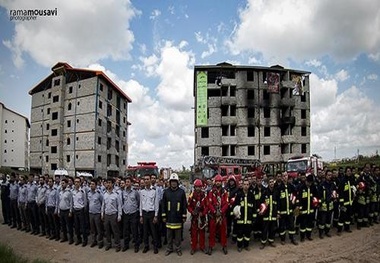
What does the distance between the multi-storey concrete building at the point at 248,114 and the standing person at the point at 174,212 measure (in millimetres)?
28865

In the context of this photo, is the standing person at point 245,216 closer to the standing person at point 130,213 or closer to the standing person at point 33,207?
the standing person at point 130,213

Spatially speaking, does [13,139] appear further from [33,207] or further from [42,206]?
[42,206]

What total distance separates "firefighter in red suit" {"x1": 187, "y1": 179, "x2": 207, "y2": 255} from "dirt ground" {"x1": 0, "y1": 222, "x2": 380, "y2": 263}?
340mm

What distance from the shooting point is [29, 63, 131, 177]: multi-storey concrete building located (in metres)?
37.8

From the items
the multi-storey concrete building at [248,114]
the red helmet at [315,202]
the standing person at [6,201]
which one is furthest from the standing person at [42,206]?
the multi-storey concrete building at [248,114]

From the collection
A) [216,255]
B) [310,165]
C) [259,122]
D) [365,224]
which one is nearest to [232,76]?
[259,122]

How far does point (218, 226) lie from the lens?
10070mm

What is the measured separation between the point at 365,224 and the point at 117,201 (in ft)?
29.9

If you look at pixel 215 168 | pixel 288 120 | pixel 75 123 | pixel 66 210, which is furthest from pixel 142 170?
pixel 288 120

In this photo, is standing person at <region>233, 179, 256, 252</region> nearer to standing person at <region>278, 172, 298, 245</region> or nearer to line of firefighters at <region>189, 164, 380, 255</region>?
line of firefighters at <region>189, 164, 380, 255</region>

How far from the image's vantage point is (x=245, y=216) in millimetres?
9422

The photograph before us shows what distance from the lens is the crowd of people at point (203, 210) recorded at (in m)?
9.32

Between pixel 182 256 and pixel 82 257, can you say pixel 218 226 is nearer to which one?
pixel 182 256

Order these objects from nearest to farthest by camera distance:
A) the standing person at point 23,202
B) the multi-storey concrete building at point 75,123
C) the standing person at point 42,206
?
the standing person at point 42,206 → the standing person at point 23,202 → the multi-storey concrete building at point 75,123
